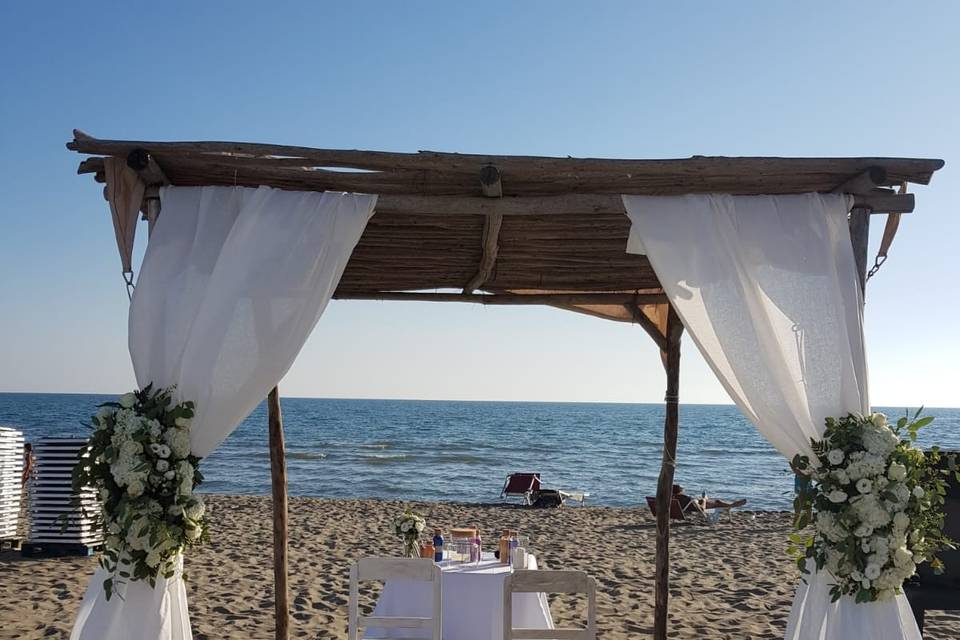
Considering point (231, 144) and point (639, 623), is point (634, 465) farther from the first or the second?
point (231, 144)

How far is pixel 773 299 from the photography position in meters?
3.18

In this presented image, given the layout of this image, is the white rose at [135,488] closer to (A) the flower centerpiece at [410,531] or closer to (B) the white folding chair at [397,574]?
(B) the white folding chair at [397,574]

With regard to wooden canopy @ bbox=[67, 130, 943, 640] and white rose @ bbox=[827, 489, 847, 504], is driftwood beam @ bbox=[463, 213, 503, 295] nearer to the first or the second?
wooden canopy @ bbox=[67, 130, 943, 640]

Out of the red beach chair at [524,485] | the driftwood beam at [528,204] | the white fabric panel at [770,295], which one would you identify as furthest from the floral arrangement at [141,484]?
the red beach chair at [524,485]

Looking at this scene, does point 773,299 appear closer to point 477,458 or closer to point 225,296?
point 225,296

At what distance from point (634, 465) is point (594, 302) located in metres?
21.5

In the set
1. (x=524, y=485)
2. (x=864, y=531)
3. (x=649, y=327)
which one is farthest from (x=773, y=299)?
(x=524, y=485)

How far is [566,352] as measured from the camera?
43.5 m

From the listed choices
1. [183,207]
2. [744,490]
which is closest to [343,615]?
[183,207]

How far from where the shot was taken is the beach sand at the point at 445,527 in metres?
5.37

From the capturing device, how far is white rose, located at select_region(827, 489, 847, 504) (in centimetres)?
282

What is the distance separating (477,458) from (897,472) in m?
24.1

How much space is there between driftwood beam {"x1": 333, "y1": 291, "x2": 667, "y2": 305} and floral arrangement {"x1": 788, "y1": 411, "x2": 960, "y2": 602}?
2.06 meters

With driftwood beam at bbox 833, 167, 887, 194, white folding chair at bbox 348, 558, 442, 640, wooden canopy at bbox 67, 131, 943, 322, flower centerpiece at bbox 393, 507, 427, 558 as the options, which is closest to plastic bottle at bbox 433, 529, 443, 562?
flower centerpiece at bbox 393, 507, 427, 558
